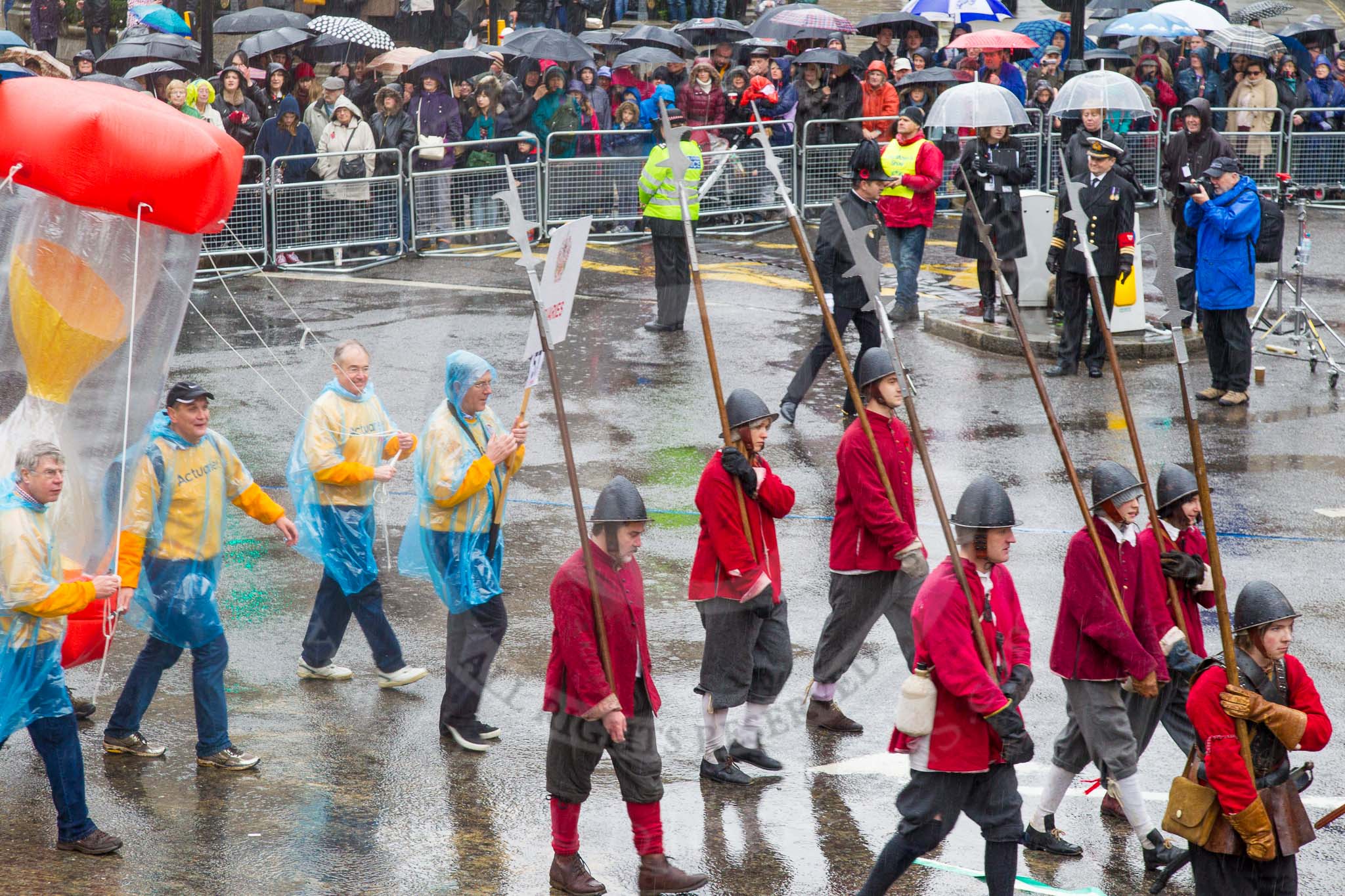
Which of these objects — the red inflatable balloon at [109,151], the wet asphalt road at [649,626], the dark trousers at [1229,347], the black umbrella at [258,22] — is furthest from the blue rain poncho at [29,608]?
the black umbrella at [258,22]

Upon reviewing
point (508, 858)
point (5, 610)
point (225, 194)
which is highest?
point (225, 194)

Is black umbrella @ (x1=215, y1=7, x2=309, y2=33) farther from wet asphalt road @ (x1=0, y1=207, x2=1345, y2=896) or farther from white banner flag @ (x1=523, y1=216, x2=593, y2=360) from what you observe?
white banner flag @ (x1=523, y1=216, x2=593, y2=360)

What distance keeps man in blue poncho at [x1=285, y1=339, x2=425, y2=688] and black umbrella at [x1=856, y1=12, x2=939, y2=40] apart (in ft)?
51.4

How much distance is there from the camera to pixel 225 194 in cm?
675

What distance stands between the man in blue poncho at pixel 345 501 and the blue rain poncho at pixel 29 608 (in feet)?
5.57

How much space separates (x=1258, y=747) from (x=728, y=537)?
236 cm

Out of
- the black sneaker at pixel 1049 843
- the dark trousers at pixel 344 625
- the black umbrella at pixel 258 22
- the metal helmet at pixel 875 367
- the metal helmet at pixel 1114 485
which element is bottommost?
the black sneaker at pixel 1049 843

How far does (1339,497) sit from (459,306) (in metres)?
8.23

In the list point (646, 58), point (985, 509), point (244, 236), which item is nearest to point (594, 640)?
point (985, 509)

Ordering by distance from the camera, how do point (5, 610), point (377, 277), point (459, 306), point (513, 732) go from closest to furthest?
1. point (5, 610)
2. point (513, 732)
3. point (459, 306)
4. point (377, 277)

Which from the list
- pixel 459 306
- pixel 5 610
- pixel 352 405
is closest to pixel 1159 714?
pixel 352 405

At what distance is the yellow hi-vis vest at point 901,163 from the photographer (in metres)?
15.2

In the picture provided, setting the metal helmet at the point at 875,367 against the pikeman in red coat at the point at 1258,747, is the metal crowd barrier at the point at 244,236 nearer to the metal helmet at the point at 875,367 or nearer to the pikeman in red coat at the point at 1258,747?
the metal helmet at the point at 875,367

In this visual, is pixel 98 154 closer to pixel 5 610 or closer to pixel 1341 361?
pixel 5 610
